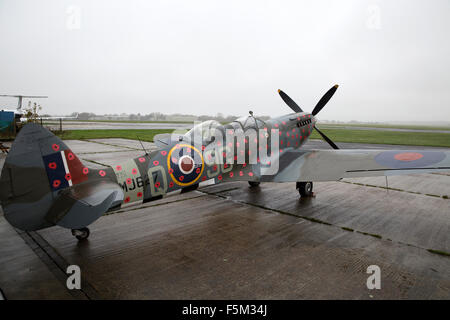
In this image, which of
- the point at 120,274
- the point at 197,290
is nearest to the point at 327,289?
the point at 197,290

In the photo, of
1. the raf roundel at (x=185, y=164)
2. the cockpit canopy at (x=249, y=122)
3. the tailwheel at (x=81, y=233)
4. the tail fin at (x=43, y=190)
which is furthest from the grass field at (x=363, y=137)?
the tail fin at (x=43, y=190)

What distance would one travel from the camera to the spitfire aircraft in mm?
3615

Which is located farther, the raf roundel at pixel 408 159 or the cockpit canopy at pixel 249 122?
the cockpit canopy at pixel 249 122

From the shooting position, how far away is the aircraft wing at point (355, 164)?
5.88m

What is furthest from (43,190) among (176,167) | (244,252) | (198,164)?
(244,252)

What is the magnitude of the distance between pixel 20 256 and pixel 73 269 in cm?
119

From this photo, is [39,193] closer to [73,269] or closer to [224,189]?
[73,269]

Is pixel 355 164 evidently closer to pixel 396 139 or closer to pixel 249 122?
pixel 249 122


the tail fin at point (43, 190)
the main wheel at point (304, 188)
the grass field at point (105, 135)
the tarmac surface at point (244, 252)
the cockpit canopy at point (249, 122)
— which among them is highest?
the cockpit canopy at point (249, 122)

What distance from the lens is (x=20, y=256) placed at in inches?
171

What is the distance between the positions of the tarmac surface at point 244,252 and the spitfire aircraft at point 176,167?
2.68ft

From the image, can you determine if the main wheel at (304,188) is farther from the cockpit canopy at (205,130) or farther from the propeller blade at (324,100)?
the propeller blade at (324,100)
